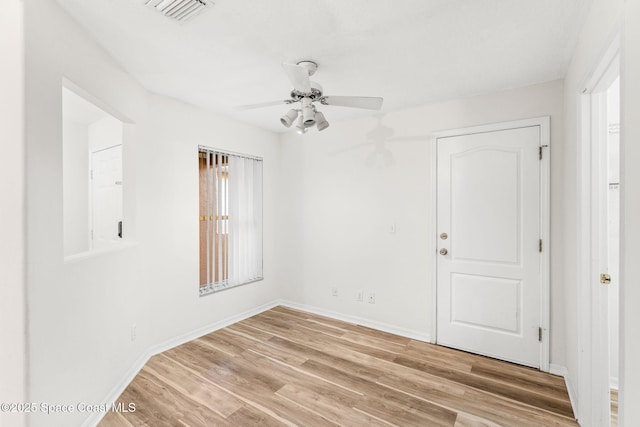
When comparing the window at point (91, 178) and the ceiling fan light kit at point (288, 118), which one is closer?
the ceiling fan light kit at point (288, 118)

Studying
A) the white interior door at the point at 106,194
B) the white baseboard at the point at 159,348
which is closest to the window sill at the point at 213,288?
the white baseboard at the point at 159,348

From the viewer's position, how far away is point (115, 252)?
2.25m

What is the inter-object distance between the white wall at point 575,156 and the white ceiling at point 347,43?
6.0 inches

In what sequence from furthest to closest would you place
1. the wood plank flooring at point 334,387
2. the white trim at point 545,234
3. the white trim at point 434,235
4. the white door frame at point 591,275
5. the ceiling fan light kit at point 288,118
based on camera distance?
the white trim at point 434,235 < the white trim at point 545,234 < the ceiling fan light kit at point 288,118 < the wood plank flooring at point 334,387 < the white door frame at point 591,275

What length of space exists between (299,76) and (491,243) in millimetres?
2298

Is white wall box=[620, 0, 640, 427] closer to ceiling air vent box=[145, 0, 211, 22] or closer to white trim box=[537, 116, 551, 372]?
white trim box=[537, 116, 551, 372]

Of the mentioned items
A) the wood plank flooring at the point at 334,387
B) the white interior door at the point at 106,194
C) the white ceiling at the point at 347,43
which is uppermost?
the white ceiling at the point at 347,43

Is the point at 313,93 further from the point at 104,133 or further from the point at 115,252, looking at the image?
the point at 104,133

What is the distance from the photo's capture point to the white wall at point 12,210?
1.34 m

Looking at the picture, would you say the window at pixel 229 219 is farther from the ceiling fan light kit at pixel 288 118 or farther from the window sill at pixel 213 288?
the ceiling fan light kit at pixel 288 118

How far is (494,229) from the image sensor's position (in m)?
2.77

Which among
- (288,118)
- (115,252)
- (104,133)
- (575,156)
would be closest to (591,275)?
(575,156)

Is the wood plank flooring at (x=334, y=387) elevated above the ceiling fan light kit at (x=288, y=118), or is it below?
below

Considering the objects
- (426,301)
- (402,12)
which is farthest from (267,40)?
(426,301)
